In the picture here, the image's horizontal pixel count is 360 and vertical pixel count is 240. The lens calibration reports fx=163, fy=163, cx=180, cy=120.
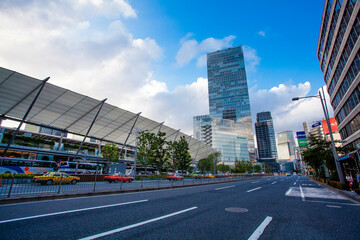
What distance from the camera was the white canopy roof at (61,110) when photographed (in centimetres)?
2597

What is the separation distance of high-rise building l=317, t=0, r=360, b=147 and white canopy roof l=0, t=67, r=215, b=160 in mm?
39984

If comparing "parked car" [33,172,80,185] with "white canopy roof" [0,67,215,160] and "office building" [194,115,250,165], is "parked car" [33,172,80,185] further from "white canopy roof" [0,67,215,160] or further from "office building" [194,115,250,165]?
"office building" [194,115,250,165]

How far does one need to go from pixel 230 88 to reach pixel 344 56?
127 meters

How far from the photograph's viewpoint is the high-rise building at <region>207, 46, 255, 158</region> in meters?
137

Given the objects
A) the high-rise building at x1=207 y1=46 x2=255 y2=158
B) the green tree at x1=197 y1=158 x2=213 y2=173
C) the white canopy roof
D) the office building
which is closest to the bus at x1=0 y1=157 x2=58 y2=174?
the white canopy roof

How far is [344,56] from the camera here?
23391 millimetres

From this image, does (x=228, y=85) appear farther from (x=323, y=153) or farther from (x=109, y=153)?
(x=323, y=153)

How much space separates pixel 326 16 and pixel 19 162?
53746 millimetres

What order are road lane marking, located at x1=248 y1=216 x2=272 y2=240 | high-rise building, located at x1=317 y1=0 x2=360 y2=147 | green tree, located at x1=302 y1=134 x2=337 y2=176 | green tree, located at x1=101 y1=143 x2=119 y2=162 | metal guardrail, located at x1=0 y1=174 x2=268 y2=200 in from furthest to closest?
1. green tree, located at x1=101 y1=143 x2=119 y2=162
2. green tree, located at x1=302 y1=134 x2=337 y2=176
3. high-rise building, located at x1=317 y1=0 x2=360 y2=147
4. metal guardrail, located at x1=0 y1=174 x2=268 y2=200
5. road lane marking, located at x1=248 y1=216 x2=272 y2=240

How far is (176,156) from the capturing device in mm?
46500

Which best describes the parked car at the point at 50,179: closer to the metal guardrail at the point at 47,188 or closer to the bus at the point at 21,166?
the metal guardrail at the point at 47,188

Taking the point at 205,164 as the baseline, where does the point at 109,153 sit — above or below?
above

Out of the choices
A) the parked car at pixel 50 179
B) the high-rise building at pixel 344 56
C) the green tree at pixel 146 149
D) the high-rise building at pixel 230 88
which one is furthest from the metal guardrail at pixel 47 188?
the high-rise building at pixel 230 88

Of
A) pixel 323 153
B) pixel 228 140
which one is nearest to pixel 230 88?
pixel 228 140
